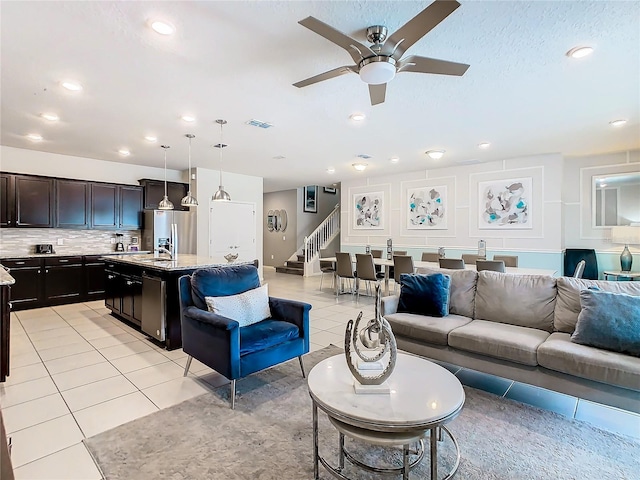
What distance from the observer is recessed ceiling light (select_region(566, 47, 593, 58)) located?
2.57 meters

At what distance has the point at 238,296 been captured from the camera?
298 centimetres

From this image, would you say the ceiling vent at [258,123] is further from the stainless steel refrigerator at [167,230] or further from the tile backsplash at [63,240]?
the tile backsplash at [63,240]

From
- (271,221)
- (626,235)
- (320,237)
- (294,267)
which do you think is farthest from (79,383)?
(271,221)

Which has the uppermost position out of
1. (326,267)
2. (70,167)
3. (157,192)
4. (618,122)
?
(618,122)

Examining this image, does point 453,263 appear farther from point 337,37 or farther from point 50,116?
point 50,116

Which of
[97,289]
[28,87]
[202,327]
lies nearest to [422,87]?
[202,327]

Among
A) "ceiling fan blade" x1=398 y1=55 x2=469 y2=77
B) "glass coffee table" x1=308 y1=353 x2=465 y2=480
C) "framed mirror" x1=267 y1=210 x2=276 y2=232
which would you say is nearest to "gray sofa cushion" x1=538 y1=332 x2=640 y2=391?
"glass coffee table" x1=308 y1=353 x2=465 y2=480

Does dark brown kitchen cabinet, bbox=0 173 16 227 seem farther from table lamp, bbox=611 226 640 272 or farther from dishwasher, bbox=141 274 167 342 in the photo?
table lamp, bbox=611 226 640 272

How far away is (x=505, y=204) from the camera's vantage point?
666 cm

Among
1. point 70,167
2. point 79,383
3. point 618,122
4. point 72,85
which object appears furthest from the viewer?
point 70,167

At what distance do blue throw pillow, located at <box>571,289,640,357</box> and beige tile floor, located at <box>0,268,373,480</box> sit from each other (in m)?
2.39

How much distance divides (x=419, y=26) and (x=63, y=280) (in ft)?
21.7

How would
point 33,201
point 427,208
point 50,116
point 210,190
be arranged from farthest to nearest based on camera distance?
point 427,208, point 210,190, point 33,201, point 50,116

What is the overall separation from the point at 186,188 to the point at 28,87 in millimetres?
4190
